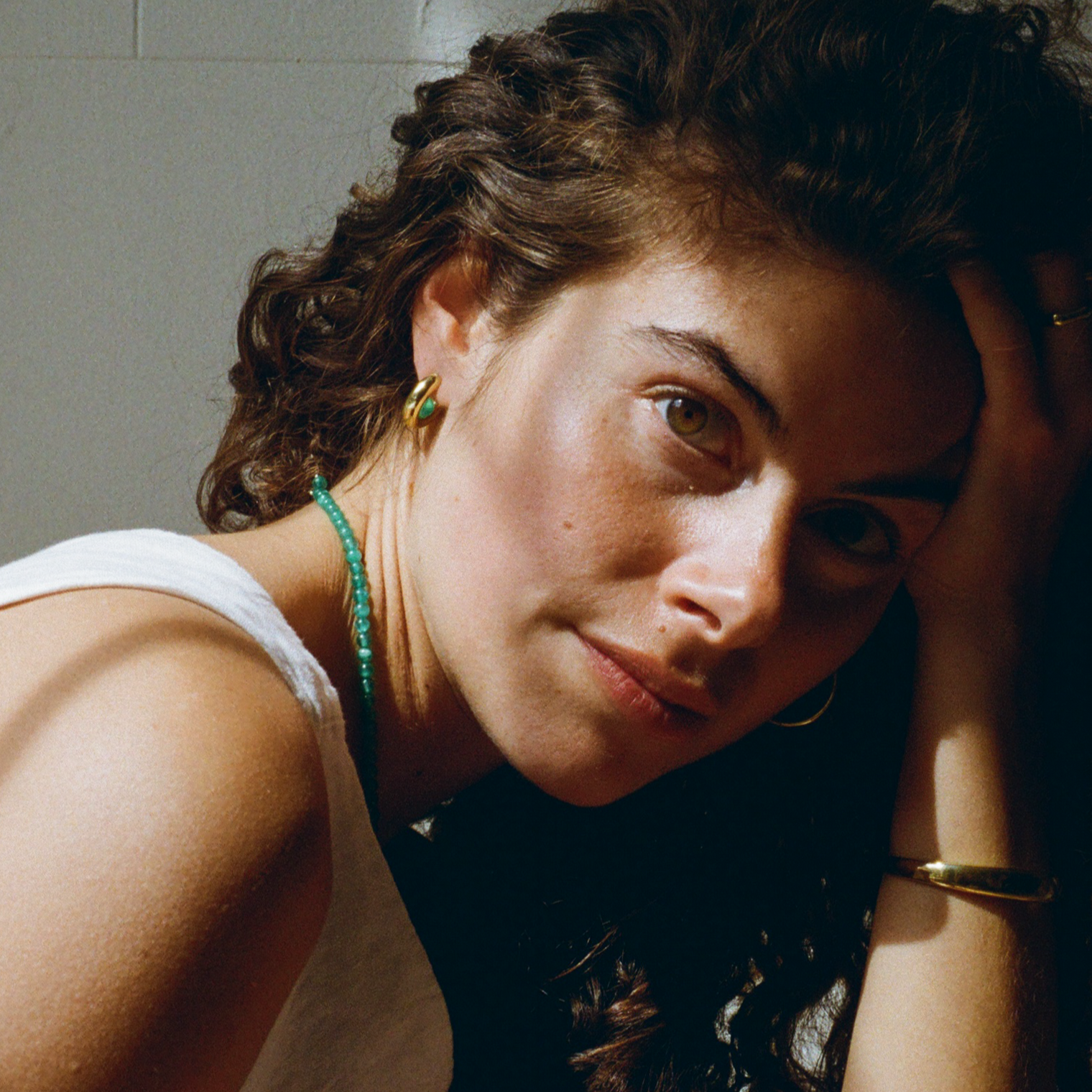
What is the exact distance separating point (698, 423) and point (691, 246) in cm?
18

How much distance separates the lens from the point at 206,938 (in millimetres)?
699

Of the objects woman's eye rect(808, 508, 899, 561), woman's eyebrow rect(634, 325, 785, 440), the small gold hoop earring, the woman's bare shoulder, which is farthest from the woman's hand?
the woman's bare shoulder

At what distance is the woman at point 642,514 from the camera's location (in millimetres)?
829

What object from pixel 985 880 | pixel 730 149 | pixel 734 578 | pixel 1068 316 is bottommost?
pixel 985 880

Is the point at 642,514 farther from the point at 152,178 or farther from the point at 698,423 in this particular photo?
the point at 152,178

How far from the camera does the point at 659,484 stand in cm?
98

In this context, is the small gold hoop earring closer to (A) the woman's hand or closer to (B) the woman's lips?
(B) the woman's lips

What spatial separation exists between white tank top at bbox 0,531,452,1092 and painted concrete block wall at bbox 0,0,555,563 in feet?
3.03

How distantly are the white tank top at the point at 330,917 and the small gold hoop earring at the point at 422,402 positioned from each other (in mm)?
261

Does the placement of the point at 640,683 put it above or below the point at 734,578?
below

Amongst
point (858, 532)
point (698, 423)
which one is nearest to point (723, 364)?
point (698, 423)

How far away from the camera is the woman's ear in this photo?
43.1 inches

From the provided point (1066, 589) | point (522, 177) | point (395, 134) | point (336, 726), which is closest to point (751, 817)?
point (1066, 589)

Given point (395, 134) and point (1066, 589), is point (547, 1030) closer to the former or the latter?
point (1066, 589)
